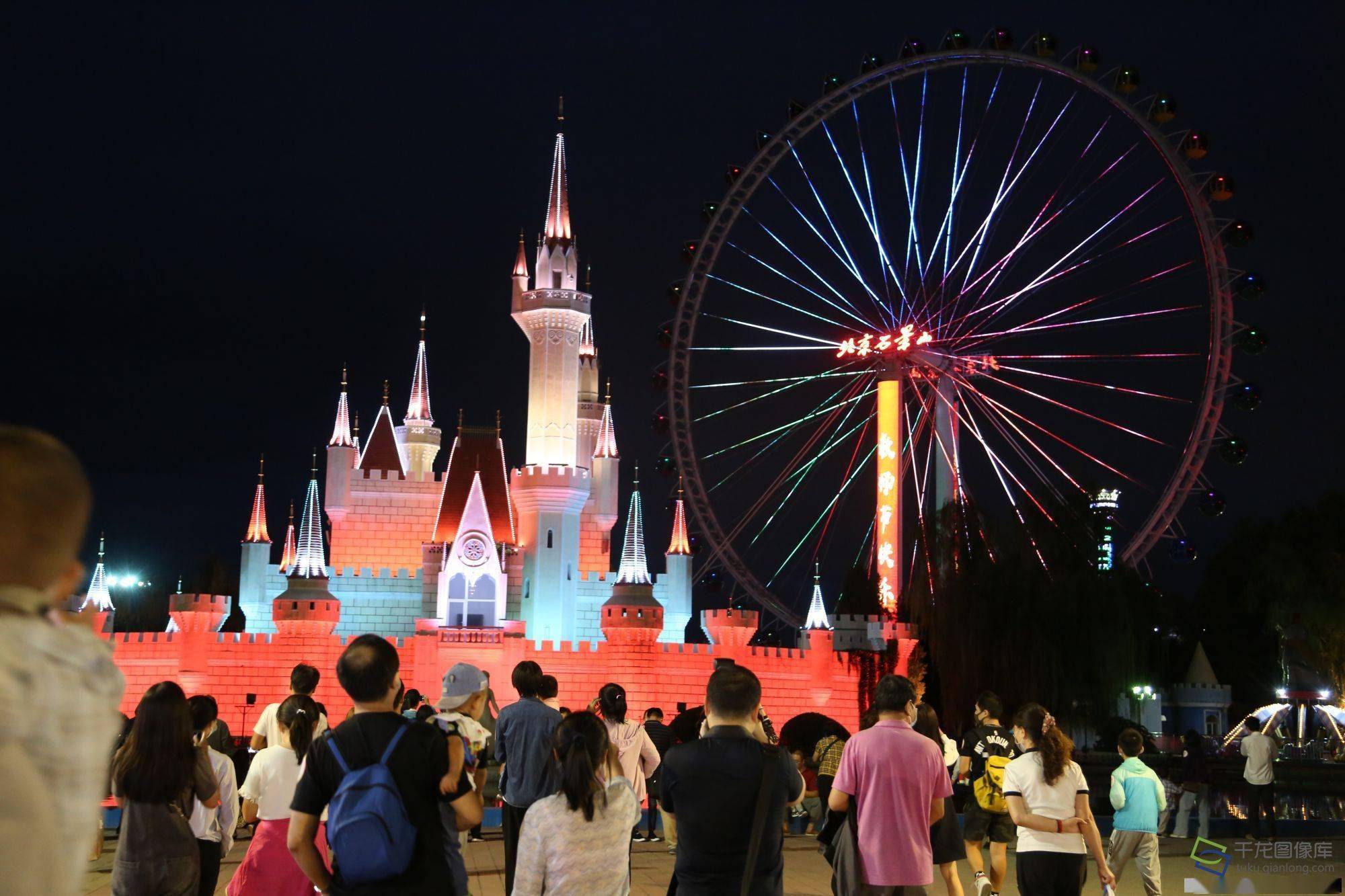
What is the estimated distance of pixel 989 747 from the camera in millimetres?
9617

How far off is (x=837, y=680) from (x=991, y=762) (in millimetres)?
26566

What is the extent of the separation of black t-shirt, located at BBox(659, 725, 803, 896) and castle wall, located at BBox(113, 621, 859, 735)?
2877 cm

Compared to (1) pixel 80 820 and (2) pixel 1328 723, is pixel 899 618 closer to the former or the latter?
(2) pixel 1328 723

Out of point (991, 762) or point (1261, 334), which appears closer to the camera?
point (991, 762)

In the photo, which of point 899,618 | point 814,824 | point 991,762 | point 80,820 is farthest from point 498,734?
point 899,618

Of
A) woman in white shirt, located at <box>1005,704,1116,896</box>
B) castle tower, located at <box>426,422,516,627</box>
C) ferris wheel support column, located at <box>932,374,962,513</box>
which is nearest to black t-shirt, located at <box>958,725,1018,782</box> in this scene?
woman in white shirt, located at <box>1005,704,1116,896</box>

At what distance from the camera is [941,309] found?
93.6 ft

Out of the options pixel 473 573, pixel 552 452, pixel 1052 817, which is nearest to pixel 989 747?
pixel 1052 817

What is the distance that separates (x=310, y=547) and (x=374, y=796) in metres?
34.9

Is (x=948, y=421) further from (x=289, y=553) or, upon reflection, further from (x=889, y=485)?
(x=289, y=553)

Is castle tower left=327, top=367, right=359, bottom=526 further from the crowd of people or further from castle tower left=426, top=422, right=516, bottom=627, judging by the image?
the crowd of people

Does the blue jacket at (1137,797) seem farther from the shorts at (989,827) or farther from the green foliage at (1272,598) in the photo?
the green foliage at (1272,598)

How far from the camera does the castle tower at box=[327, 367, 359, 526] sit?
4334cm

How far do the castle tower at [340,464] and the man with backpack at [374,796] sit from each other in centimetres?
3954
